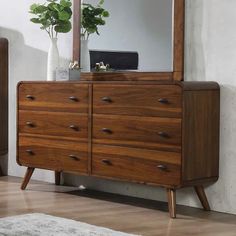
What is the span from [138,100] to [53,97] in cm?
70

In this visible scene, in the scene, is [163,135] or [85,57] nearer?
[163,135]

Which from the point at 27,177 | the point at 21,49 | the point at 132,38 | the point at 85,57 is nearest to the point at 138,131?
the point at 132,38

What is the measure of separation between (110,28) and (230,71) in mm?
943

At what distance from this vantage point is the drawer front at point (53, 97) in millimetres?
4027

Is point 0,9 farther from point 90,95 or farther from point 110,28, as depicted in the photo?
point 90,95

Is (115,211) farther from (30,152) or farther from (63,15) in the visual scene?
(63,15)

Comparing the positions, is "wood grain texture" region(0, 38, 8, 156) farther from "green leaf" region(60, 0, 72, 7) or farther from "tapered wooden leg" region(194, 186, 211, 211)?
"tapered wooden leg" region(194, 186, 211, 211)

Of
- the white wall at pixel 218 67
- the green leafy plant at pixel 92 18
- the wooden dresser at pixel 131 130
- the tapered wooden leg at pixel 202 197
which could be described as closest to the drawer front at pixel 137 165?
the wooden dresser at pixel 131 130

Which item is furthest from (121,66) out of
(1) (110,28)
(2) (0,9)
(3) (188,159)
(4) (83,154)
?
(2) (0,9)

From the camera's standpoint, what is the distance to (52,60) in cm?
446

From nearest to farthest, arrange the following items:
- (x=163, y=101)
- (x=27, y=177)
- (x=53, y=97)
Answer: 1. (x=163, y=101)
2. (x=53, y=97)
3. (x=27, y=177)

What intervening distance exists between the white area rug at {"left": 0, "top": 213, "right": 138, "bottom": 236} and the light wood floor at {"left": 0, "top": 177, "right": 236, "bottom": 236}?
0.49 feet

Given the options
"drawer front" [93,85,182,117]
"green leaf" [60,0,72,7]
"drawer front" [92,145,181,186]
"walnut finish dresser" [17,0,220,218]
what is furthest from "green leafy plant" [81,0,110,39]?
"drawer front" [92,145,181,186]

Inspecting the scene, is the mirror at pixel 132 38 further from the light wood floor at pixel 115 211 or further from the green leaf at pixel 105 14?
the light wood floor at pixel 115 211
